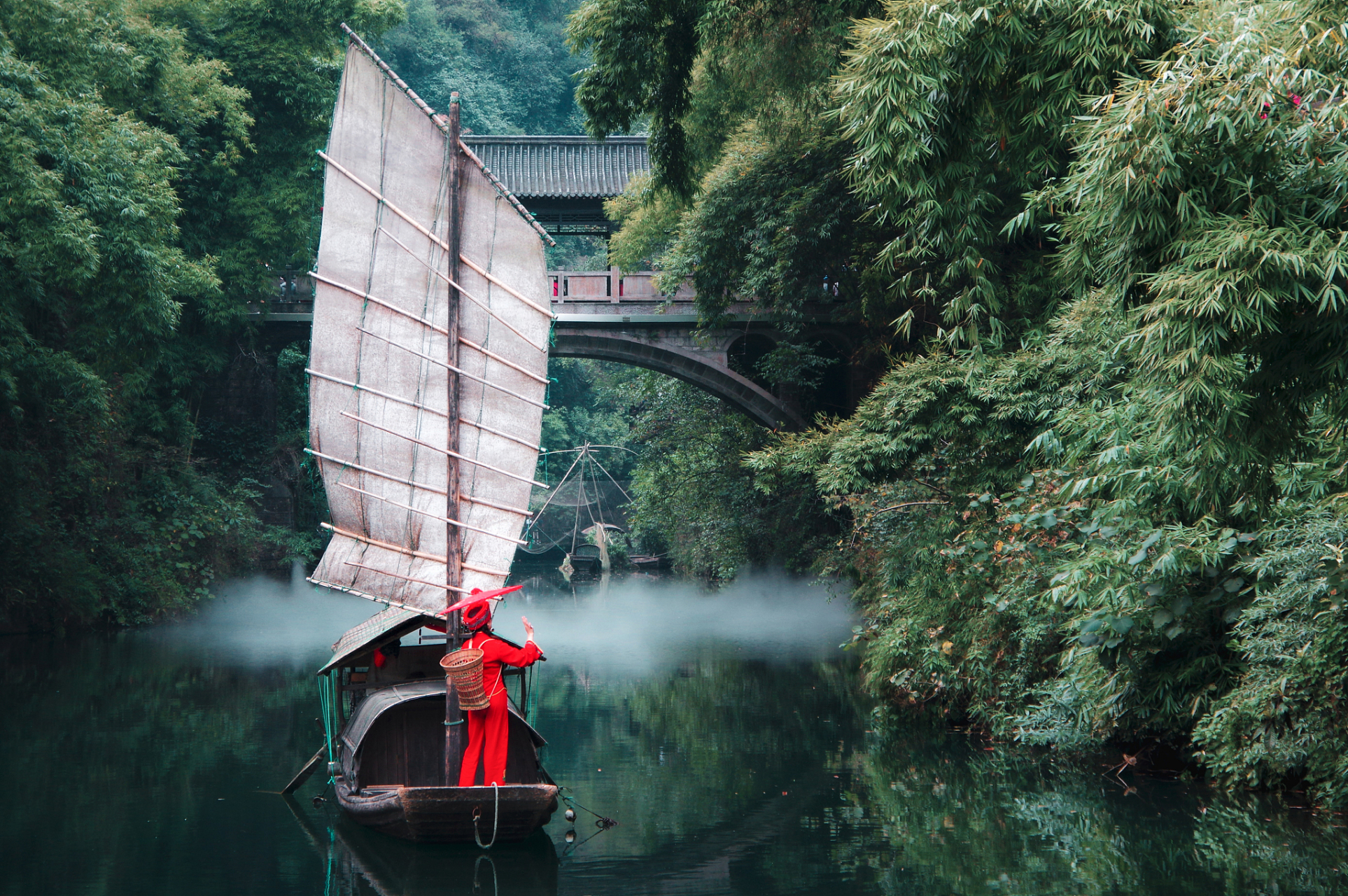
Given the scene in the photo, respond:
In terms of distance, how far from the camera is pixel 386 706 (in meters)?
6.06

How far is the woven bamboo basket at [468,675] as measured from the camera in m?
5.60

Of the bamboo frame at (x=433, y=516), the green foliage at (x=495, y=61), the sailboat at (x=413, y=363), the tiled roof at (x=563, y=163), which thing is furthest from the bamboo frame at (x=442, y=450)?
the green foliage at (x=495, y=61)

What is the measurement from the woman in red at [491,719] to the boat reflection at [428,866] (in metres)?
0.34

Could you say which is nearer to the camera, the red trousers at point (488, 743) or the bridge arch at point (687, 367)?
the red trousers at point (488, 743)

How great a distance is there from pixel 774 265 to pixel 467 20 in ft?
88.0

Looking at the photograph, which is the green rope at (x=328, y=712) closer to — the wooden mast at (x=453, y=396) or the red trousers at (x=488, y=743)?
the wooden mast at (x=453, y=396)

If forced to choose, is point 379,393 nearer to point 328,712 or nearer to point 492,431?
point 492,431

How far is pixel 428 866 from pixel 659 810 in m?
1.50

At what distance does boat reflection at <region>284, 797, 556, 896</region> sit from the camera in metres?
5.20

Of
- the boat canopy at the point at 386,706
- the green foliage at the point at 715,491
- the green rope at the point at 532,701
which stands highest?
the green foliage at the point at 715,491

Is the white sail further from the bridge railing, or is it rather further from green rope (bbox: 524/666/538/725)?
the bridge railing

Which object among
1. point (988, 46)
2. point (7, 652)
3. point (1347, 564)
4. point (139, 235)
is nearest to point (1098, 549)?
point (1347, 564)

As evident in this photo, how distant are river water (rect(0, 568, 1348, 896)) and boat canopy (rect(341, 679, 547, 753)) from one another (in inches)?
18.1

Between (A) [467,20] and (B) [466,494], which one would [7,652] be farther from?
(A) [467,20]
